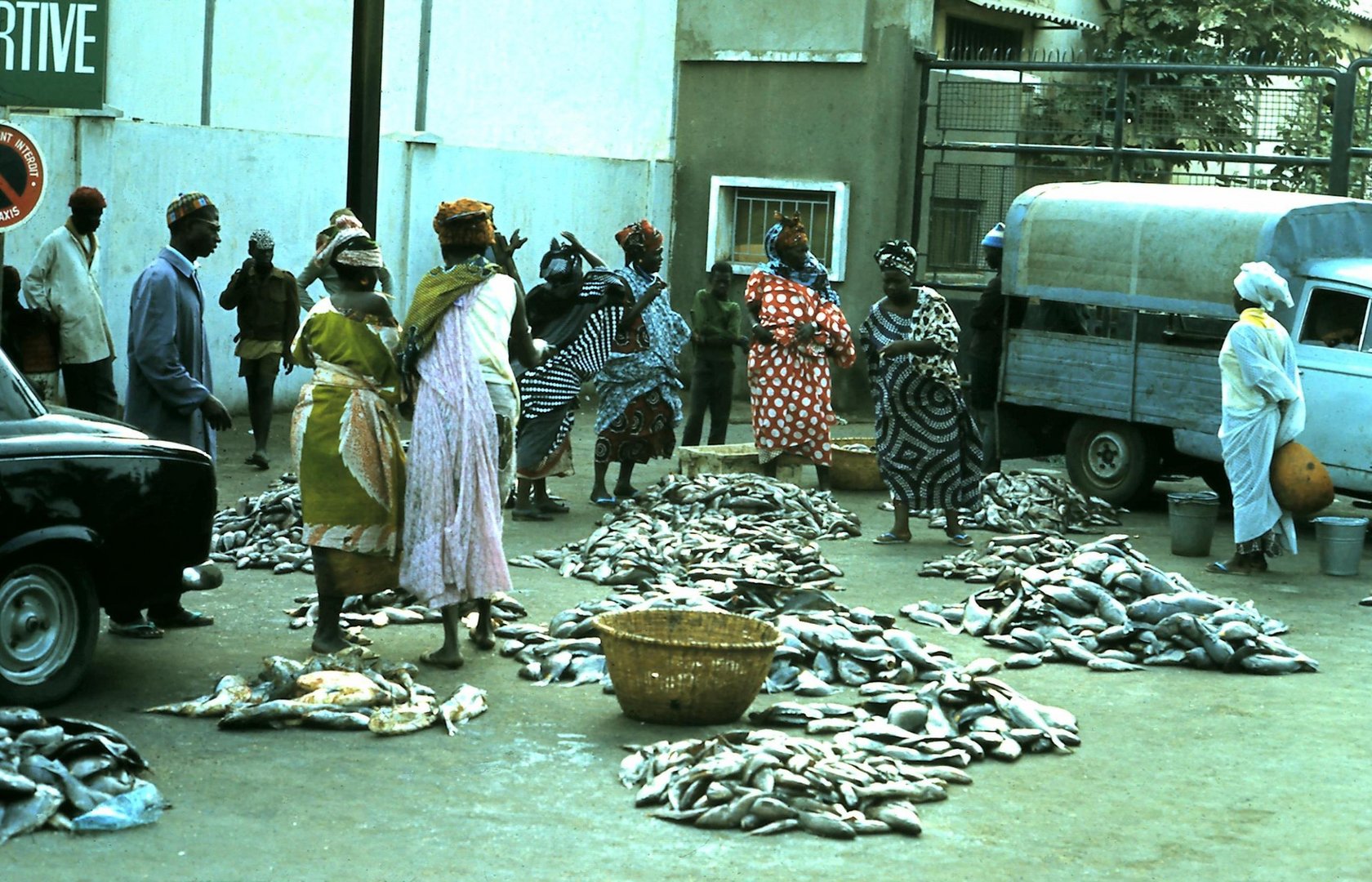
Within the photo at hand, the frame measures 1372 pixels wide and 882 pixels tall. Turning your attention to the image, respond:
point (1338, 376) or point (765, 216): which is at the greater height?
point (765, 216)

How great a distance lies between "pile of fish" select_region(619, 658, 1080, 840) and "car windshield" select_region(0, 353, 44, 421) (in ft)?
8.41

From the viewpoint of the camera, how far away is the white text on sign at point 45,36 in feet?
27.1

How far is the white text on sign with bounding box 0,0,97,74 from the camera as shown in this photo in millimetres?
8273

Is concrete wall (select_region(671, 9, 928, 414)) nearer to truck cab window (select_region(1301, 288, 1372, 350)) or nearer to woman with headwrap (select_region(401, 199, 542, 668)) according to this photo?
truck cab window (select_region(1301, 288, 1372, 350))

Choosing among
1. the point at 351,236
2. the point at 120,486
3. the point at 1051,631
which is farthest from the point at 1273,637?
the point at 120,486

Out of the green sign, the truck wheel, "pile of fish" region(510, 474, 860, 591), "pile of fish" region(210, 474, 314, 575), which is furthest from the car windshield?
the truck wheel

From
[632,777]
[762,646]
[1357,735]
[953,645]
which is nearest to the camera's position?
[632,777]

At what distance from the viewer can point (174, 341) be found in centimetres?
820

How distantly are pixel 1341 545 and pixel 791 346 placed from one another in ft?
12.9

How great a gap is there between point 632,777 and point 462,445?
6.42 ft

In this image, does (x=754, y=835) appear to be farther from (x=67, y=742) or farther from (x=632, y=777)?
(x=67, y=742)

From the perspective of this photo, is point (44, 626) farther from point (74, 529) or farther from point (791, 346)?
→ point (791, 346)

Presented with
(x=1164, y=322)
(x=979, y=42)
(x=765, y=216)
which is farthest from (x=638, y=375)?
(x=979, y=42)

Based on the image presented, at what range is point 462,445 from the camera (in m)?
7.44
